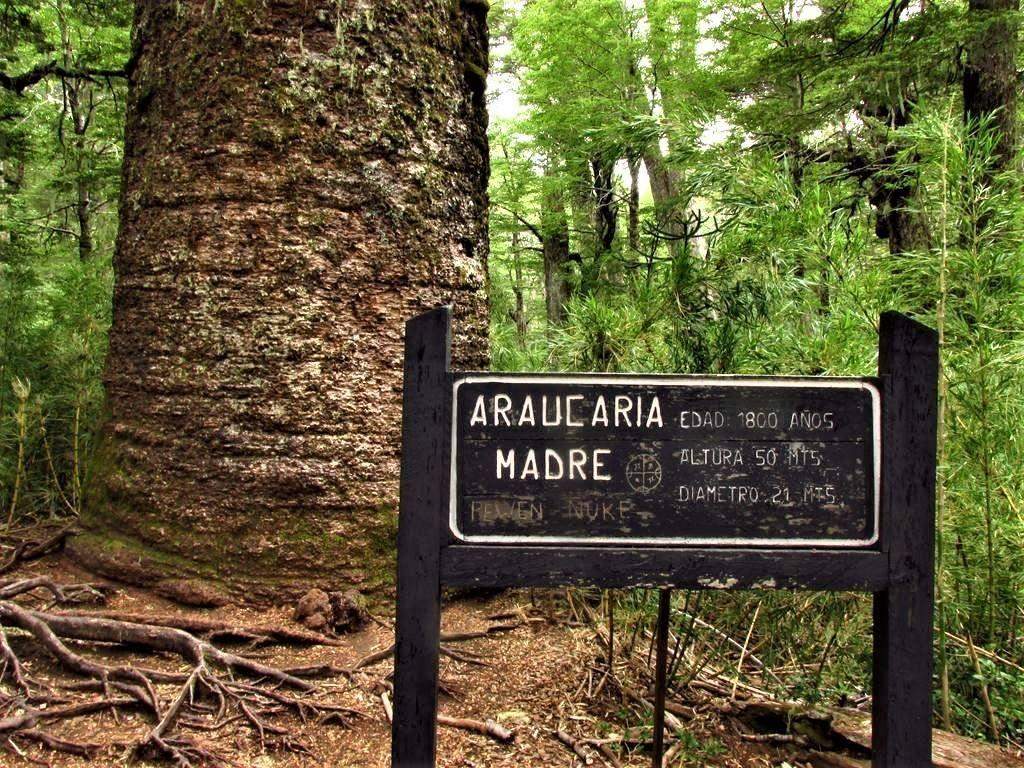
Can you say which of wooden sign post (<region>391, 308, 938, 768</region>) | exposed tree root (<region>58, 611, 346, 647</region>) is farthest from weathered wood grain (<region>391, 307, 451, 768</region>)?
exposed tree root (<region>58, 611, 346, 647</region>)

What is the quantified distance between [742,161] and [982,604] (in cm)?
238

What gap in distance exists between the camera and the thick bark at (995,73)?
274 inches

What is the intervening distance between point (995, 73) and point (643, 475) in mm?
7484

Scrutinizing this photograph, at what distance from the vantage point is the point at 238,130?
3.53 metres

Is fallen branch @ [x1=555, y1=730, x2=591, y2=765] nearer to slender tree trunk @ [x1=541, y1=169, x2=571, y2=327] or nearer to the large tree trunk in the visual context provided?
the large tree trunk

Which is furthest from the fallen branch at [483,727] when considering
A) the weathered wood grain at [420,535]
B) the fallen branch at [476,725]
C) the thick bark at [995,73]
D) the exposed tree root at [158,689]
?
the thick bark at [995,73]

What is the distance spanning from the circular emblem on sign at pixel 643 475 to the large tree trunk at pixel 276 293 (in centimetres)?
176

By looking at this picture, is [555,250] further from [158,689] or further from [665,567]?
[665,567]

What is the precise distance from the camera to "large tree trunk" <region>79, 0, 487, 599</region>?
3.46 m

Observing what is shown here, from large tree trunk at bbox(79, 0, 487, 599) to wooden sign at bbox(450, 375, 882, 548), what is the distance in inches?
62.7

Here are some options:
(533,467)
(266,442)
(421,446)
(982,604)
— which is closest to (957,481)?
(982,604)

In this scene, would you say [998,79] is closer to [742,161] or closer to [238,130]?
[742,161]

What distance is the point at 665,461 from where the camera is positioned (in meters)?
2.10

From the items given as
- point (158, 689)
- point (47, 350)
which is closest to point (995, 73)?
point (158, 689)
